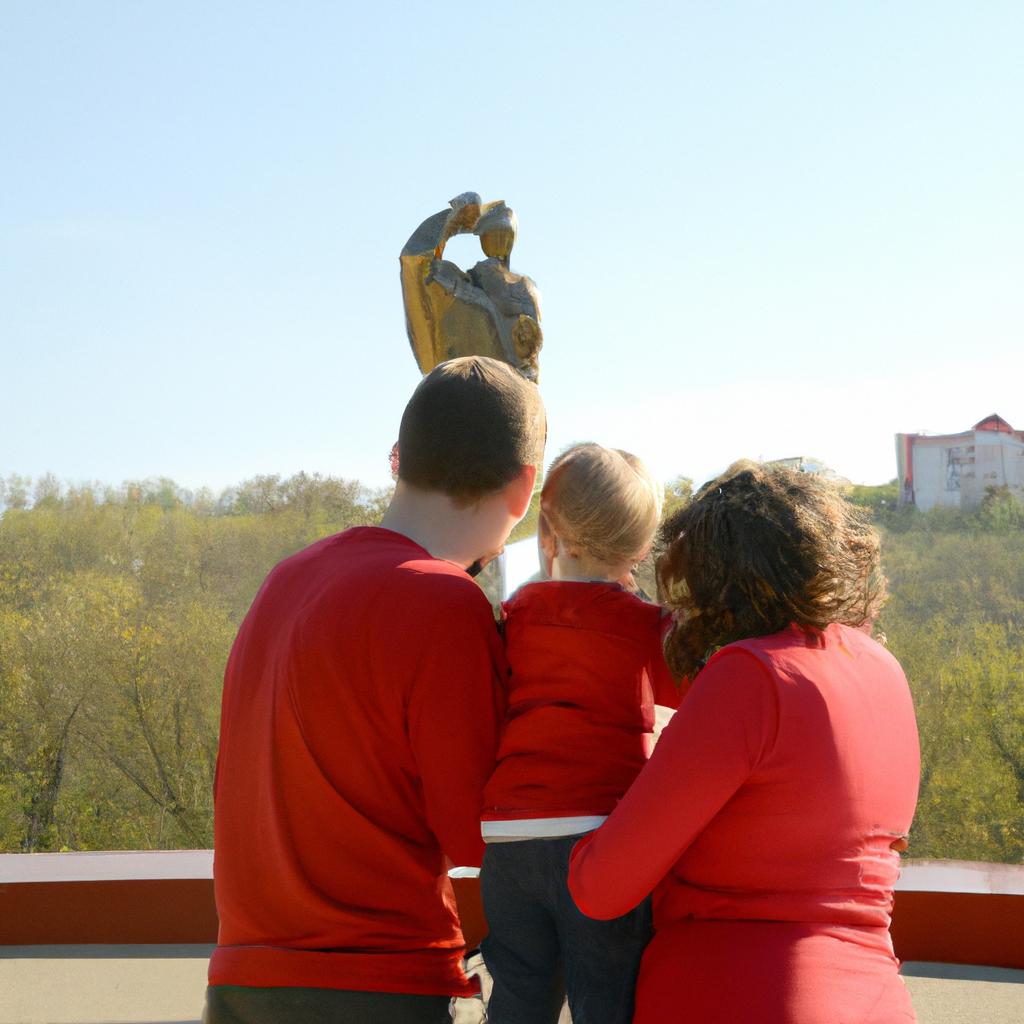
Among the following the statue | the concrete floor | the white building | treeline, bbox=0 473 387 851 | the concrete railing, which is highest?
the statue

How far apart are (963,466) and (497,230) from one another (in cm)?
2714

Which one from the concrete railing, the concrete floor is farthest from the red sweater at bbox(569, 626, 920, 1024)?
the concrete railing

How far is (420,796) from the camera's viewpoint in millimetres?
1263

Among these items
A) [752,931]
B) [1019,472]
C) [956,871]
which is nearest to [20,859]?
[956,871]

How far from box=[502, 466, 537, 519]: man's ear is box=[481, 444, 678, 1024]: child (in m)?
0.18

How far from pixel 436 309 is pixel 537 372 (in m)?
0.54

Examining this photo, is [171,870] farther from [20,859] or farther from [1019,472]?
[1019,472]

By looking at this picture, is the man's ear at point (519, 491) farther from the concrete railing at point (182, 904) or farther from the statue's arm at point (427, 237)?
the statue's arm at point (427, 237)

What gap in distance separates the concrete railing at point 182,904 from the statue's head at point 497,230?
2741mm

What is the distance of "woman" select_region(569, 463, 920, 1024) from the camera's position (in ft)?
3.80

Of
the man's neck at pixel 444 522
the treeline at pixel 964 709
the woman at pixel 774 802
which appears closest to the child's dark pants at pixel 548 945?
the woman at pixel 774 802

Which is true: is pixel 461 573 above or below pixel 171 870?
above

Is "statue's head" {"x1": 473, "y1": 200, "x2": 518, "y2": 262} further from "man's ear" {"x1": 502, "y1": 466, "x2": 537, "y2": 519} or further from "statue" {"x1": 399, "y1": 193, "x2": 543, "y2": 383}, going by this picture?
"man's ear" {"x1": 502, "y1": 466, "x2": 537, "y2": 519}

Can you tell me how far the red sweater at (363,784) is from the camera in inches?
47.6
